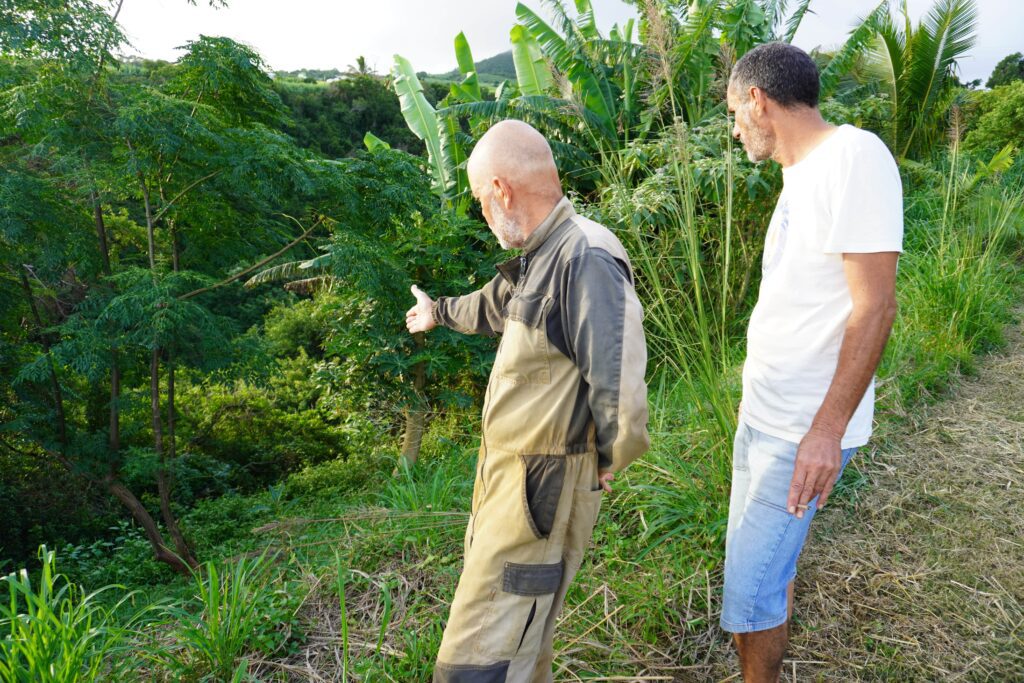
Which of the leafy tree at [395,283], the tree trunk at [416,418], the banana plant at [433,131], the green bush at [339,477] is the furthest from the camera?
the banana plant at [433,131]

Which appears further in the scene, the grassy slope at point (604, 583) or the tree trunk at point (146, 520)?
the tree trunk at point (146, 520)

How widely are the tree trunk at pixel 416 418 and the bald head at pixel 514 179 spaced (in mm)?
3396

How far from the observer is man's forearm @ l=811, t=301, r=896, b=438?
1.47 meters

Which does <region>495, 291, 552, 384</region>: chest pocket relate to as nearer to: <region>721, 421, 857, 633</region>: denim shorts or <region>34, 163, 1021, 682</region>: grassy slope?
<region>721, 421, 857, 633</region>: denim shorts

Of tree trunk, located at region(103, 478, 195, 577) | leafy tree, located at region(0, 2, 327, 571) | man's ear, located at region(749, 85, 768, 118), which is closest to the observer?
man's ear, located at region(749, 85, 768, 118)

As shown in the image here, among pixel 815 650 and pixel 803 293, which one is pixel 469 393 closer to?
pixel 815 650

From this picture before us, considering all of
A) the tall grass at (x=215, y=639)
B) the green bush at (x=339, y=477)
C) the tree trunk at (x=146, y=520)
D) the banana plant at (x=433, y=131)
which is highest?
the banana plant at (x=433, y=131)

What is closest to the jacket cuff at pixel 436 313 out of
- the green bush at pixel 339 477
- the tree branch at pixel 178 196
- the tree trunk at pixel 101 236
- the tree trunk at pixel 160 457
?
the tree branch at pixel 178 196

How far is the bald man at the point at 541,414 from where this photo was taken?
4.94 ft

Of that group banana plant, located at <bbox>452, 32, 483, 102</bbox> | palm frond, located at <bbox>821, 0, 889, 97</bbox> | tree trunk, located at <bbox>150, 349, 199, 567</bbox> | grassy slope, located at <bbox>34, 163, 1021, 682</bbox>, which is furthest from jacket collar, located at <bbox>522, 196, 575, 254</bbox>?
palm frond, located at <bbox>821, 0, 889, 97</bbox>

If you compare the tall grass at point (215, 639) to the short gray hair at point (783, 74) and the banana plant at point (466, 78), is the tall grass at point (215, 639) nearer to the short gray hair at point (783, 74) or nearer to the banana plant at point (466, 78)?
the short gray hair at point (783, 74)

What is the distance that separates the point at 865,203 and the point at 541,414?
871mm

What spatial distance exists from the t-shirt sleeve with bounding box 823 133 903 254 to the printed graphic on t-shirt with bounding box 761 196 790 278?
0.69 ft

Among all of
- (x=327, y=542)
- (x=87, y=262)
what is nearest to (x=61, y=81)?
(x=87, y=262)
